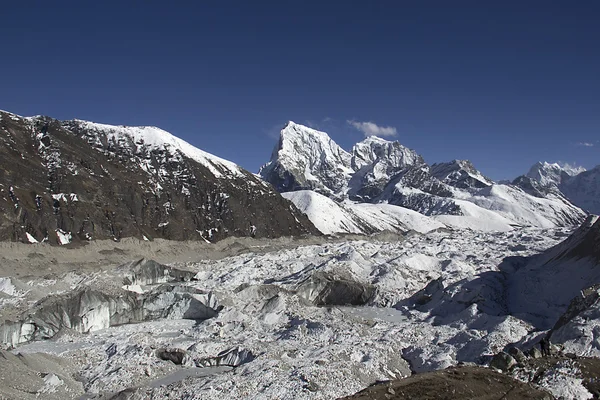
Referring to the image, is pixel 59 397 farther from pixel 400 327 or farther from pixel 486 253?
pixel 486 253

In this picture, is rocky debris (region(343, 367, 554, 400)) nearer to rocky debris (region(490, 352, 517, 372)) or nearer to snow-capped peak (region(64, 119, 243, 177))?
rocky debris (region(490, 352, 517, 372))

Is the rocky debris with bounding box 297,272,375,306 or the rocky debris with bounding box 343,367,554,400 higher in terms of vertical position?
the rocky debris with bounding box 297,272,375,306

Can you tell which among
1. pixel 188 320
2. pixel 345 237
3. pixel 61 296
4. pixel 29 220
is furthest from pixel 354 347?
pixel 345 237

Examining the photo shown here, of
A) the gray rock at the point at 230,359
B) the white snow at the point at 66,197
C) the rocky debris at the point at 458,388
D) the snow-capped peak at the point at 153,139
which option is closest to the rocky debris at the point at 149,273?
the gray rock at the point at 230,359

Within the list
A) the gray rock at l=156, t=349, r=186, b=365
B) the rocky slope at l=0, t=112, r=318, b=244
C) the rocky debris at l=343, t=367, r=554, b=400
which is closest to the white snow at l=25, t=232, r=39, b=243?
the rocky slope at l=0, t=112, r=318, b=244

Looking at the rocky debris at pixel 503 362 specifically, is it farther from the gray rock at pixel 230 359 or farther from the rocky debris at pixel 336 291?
the rocky debris at pixel 336 291

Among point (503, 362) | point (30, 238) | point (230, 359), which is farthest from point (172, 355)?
point (30, 238)
